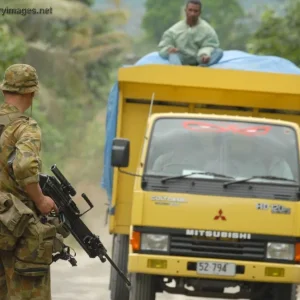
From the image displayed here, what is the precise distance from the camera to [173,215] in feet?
30.7

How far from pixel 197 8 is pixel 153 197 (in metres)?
4.28

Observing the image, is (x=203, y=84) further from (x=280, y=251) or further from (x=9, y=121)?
(x=9, y=121)

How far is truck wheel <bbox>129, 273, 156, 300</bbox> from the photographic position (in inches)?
376

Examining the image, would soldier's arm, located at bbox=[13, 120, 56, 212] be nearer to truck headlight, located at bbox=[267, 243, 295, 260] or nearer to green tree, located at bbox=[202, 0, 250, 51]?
truck headlight, located at bbox=[267, 243, 295, 260]

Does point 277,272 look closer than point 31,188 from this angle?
No

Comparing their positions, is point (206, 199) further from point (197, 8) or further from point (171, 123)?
point (197, 8)

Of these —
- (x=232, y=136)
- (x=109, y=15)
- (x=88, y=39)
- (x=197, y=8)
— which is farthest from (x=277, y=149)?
(x=109, y=15)

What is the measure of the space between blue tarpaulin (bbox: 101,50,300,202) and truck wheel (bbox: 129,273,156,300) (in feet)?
6.82

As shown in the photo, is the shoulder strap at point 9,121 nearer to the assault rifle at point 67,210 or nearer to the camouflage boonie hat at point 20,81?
the camouflage boonie hat at point 20,81

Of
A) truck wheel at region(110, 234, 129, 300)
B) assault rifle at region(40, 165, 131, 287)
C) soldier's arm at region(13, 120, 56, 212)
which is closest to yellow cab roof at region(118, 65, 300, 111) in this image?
truck wheel at region(110, 234, 129, 300)

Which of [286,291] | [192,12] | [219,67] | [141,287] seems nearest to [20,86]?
[141,287]

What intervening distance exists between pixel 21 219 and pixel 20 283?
41cm

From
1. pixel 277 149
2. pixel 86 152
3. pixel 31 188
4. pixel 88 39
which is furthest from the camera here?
pixel 86 152

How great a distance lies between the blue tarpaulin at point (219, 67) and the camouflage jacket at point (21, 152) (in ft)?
13.7
